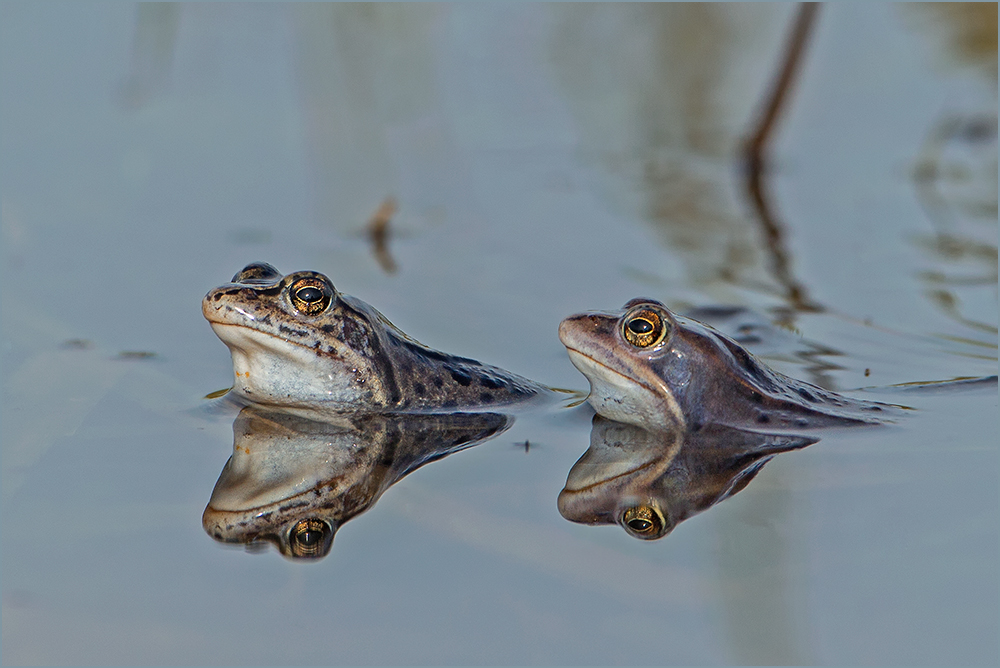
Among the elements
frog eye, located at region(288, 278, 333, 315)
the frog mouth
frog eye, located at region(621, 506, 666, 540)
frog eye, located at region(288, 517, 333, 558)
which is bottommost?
frog eye, located at region(288, 517, 333, 558)

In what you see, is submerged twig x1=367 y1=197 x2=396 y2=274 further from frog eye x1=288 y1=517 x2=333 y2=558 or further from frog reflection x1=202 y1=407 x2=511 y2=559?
frog eye x1=288 y1=517 x2=333 y2=558

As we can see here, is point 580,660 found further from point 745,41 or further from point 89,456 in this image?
point 745,41

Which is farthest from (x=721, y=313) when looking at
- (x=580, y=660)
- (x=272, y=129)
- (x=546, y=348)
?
(x=272, y=129)

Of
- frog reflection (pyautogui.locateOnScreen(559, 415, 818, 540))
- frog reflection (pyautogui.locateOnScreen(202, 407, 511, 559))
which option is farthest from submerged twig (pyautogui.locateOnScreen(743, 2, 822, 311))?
frog reflection (pyautogui.locateOnScreen(202, 407, 511, 559))

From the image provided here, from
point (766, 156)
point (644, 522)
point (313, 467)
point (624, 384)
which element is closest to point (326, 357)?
point (313, 467)

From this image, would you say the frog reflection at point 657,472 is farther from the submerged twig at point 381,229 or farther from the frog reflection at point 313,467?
the submerged twig at point 381,229

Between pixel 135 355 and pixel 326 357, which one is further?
pixel 135 355

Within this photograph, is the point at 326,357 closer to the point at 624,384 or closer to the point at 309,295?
the point at 309,295
